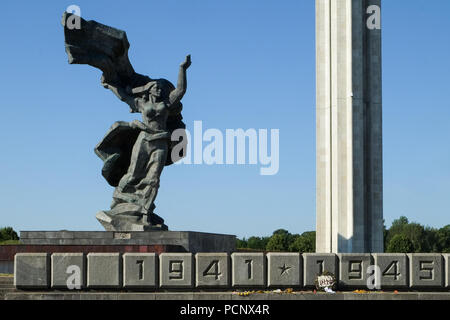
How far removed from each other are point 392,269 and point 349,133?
1717 centimetres

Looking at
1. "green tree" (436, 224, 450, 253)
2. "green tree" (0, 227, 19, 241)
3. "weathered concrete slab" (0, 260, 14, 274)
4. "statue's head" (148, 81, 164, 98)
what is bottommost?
"green tree" (436, 224, 450, 253)

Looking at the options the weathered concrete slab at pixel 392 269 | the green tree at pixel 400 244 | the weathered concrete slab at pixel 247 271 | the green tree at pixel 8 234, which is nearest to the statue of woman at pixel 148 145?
the weathered concrete slab at pixel 247 271

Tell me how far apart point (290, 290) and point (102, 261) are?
4.07 m

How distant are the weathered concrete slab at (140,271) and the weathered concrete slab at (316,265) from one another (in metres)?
3.21

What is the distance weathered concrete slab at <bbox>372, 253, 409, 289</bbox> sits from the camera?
15.9 m

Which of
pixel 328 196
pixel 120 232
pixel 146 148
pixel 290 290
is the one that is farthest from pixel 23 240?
pixel 328 196

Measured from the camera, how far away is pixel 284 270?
620 inches

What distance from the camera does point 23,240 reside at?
62.4ft

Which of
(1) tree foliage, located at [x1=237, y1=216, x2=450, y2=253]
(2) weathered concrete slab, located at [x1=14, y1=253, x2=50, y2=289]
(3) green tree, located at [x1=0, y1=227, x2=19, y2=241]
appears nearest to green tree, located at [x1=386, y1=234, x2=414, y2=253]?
(1) tree foliage, located at [x1=237, y1=216, x2=450, y2=253]

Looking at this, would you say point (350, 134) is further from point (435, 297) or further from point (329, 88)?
point (435, 297)

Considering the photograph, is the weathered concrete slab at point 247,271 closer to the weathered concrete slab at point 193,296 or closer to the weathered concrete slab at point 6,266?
the weathered concrete slab at point 193,296

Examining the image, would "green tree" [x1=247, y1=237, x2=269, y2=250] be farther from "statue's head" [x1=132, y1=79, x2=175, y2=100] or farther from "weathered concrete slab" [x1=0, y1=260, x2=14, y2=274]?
"weathered concrete slab" [x1=0, y1=260, x2=14, y2=274]

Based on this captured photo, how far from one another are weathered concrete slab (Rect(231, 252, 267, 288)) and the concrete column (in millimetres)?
16906

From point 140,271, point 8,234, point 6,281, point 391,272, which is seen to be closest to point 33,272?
point 6,281
